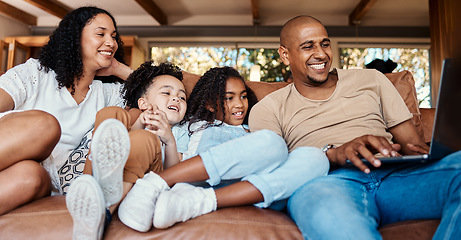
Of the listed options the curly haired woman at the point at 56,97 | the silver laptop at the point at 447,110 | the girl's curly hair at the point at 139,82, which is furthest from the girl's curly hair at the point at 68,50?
the silver laptop at the point at 447,110

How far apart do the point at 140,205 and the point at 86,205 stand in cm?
14

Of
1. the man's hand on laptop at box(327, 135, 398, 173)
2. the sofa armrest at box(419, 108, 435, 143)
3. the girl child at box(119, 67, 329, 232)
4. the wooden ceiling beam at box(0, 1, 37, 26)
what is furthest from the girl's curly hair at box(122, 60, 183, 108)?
the wooden ceiling beam at box(0, 1, 37, 26)

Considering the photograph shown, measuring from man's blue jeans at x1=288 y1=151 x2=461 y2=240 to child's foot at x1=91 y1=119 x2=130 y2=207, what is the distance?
0.48 metres

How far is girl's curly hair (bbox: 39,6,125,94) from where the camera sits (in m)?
1.67

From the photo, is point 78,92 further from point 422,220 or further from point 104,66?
point 422,220

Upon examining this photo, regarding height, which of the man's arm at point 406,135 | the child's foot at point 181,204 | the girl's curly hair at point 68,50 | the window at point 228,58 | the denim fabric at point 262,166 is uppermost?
the window at point 228,58

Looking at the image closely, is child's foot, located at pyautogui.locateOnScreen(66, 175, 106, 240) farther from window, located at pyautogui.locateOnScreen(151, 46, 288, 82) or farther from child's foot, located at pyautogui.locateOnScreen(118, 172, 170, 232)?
window, located at pyautogui.locateOnScreen(151, 46, 288, 82)

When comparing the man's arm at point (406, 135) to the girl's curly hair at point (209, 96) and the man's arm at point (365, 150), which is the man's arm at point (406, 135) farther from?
the girl's curly hair at point (209, 96)

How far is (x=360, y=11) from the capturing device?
221 inches

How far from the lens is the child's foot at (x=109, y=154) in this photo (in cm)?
96

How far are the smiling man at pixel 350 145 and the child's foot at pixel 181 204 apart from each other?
24cm

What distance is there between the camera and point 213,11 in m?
6.08

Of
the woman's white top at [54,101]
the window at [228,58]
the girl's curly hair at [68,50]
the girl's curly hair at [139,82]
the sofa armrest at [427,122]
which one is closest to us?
the woman's white top at [54,101]

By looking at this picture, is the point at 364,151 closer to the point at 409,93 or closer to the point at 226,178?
the point at 226,178
